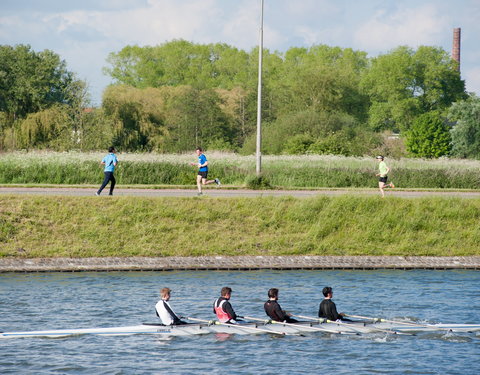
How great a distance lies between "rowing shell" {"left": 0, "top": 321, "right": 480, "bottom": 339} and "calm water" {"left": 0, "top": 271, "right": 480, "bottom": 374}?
174mm

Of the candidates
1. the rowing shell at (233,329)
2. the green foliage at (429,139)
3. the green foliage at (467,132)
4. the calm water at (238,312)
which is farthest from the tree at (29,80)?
the rowing shell at (233,329)

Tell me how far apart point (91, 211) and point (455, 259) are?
13726 mm

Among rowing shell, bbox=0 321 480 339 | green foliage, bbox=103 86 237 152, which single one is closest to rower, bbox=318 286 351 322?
rowing shell, bbox=0 321 480 339

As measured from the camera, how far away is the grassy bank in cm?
4869

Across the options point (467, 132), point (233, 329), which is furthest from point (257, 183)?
point (467, 132)

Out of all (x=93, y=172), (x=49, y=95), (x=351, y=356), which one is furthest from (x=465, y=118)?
(x=351, y=356)

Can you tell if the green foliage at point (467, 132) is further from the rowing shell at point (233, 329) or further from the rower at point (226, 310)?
the rower at point (226, 310)

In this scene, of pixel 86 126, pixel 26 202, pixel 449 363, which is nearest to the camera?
pixel 449 363

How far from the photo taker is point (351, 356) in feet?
61.1

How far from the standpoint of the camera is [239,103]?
321 ft

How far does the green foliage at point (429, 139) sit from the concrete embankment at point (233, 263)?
208 ft

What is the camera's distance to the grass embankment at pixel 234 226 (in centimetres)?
3100

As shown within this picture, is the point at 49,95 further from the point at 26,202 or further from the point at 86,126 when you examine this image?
the point at 26,202

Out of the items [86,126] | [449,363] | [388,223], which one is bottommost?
[449,363]
